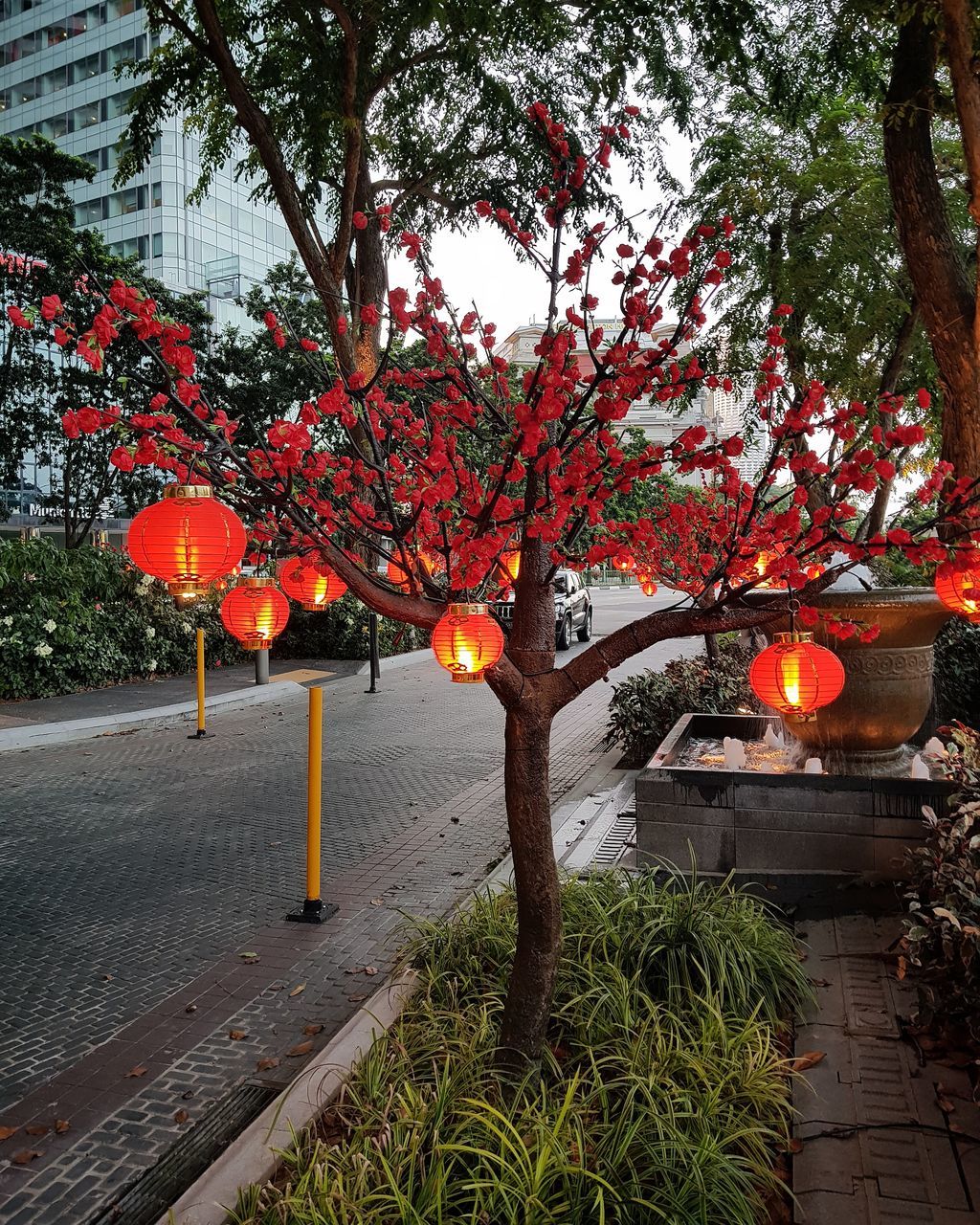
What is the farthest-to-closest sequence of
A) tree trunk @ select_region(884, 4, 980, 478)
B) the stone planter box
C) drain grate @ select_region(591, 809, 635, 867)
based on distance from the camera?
tree trunk @ select_region(884, 4, 980, 478)
drain grate @ select_region(591, 809, 635, 867)
the stone planter box

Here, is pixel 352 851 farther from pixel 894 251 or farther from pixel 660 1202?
pixel 894 251

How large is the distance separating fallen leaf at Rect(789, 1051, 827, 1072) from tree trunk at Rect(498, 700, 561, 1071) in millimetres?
1219

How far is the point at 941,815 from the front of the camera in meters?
5.23

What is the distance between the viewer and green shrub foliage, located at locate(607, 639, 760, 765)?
10.2 metres

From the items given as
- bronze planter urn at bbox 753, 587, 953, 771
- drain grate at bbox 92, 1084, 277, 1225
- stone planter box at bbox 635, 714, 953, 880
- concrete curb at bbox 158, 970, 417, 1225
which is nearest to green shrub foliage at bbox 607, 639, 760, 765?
bronze planter urn at bbox 753, 587, 953, 771

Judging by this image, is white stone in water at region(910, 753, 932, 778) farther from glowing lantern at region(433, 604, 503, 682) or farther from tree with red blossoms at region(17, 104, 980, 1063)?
glowing lantern at region(433, 604, 503, 682)

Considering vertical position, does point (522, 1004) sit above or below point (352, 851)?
above

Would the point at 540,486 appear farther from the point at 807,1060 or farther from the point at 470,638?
the point at 807,1060

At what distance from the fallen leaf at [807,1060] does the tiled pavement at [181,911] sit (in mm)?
2344

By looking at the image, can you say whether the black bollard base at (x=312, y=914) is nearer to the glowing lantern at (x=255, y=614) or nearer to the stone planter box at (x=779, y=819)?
the glowing lantern at (x=255, y=614)

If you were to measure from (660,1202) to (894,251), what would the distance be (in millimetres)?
14625

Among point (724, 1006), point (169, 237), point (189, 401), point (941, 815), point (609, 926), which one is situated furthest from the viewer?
point (169, 237)

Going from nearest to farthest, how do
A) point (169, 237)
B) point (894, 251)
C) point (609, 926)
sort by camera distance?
point (609, 926) < point (894, 251) < point (169, 237)

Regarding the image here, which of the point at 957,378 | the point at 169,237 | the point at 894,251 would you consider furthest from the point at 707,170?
the point at 169,237
